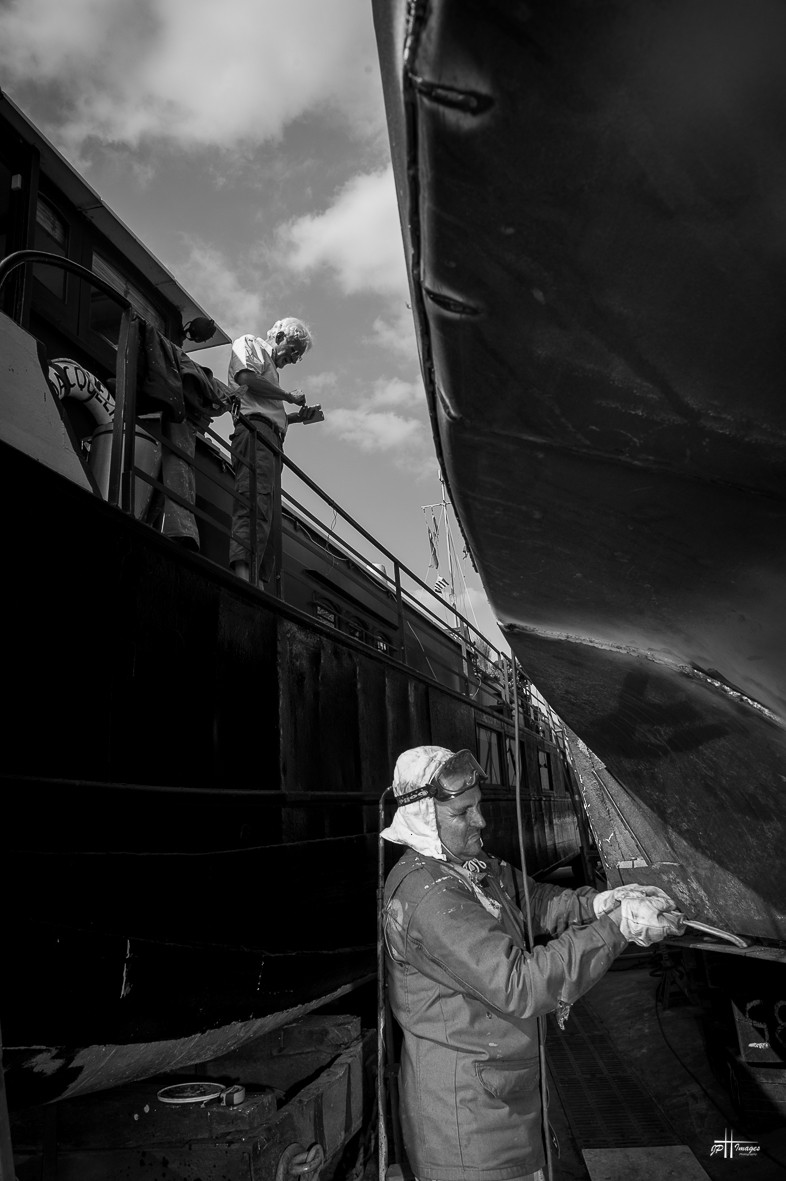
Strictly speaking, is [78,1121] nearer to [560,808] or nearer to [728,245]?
[728,245]

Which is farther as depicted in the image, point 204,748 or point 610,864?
point 610,864

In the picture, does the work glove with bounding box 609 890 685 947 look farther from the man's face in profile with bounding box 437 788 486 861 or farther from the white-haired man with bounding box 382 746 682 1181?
the man's face in profile with bounding box 437 788 486 861

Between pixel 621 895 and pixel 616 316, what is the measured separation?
1969 millimetres

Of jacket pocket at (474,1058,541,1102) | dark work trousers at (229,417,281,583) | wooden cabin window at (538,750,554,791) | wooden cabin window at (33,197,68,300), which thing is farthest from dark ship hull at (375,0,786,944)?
wooden cabin window at (538,750,554,791)

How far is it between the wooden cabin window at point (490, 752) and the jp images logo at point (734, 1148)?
148 inches

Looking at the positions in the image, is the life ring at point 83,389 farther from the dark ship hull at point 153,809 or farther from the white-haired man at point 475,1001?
the white-haired man at point 475,1001

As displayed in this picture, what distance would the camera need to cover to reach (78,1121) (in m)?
3.00

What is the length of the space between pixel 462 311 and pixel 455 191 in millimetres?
217

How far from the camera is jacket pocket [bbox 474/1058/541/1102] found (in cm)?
230

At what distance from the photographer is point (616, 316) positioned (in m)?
1.35

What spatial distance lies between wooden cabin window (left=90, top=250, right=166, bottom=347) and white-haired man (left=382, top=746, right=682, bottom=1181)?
19.1 ft

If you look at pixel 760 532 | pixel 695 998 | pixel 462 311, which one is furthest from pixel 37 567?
pixel 695 998

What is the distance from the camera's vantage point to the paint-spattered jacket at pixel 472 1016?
2225mm

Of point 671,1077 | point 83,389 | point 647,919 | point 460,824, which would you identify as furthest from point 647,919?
point 671,1077
